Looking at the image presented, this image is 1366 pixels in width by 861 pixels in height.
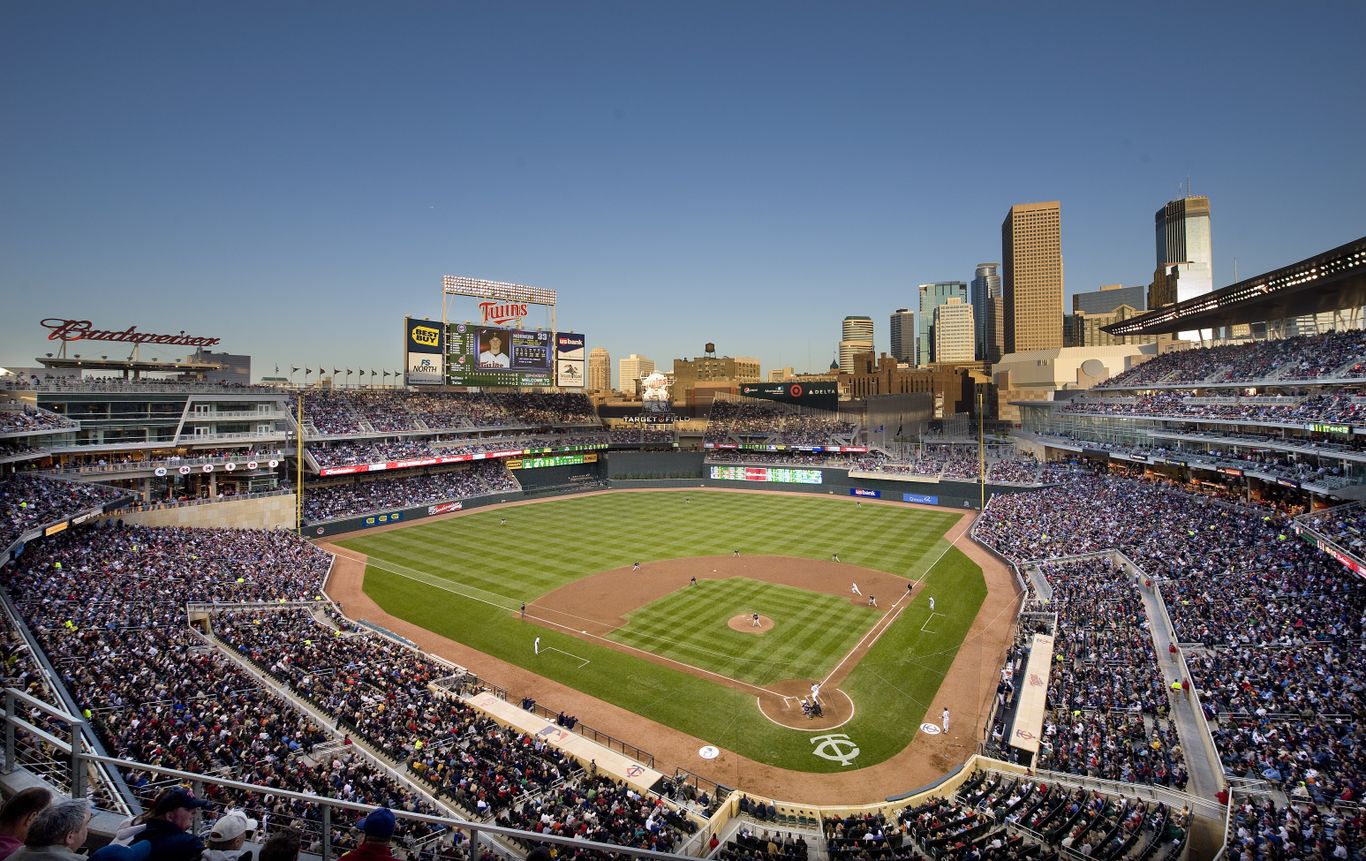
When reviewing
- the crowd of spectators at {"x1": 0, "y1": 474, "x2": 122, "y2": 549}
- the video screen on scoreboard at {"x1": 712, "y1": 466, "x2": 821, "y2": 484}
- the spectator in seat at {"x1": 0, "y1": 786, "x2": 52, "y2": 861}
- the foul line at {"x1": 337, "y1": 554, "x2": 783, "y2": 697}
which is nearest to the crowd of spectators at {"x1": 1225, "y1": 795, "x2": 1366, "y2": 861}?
the foul line at {"x1": 337, "y1": 554, "x2": 783, "y2": 697}

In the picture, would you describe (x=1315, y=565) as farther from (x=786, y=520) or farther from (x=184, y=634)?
(x=184, y=634)

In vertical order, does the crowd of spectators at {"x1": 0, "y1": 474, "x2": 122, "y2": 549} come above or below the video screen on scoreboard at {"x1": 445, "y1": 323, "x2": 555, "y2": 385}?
below

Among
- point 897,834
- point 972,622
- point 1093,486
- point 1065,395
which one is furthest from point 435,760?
point 1065,395

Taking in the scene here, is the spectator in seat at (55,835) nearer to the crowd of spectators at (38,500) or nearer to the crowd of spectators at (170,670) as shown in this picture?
the crowd of spectators at (170,670)

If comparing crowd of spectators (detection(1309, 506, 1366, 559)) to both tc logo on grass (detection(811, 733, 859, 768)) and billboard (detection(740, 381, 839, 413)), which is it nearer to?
tc logo on grass (detection(811, 733, 859, 768))

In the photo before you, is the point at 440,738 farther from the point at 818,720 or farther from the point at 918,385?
the point at 918,385

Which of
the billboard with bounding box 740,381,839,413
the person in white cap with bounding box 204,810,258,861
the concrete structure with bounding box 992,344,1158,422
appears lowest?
the person in white cap with bounding box 204,810,258,861
